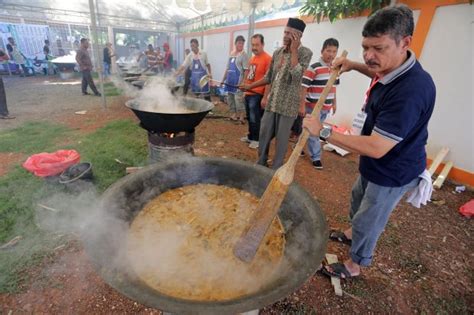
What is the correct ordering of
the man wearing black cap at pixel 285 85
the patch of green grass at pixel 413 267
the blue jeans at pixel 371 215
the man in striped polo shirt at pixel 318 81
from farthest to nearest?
the man in striped polo shirt at pixel 318 81 < the man wearing black cap at pixel 285 85 < the patch of green grass at pixel 413 267 < the blue jeans at pixel 371 215

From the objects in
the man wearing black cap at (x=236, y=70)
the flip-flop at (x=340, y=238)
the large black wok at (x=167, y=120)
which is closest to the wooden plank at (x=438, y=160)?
the flip-flop at (x=340, y=238)

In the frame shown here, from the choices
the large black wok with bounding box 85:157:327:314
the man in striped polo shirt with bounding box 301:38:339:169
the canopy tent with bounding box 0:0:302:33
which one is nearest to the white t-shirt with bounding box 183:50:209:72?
the man in striped polo shirt with bounding box 301:38:339:169

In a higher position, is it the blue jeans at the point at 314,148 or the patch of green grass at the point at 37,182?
the blue jeans at the point at 314,148

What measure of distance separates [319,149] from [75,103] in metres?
8.73

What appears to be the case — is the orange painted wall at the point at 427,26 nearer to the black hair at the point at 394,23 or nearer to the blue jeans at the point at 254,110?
the blue jeans at the point at 254,110

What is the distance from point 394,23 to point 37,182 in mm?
4616

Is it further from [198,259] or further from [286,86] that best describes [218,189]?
[286,86]

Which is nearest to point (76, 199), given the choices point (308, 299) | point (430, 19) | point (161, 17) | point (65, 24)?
point (308, 299)

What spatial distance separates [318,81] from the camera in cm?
443

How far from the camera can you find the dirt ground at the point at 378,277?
7.09 ft

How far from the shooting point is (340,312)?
2.24m

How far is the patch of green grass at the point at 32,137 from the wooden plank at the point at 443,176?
739cm

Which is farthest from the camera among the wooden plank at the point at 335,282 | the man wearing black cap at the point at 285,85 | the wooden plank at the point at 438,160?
the wooden plank at the point at 438,160

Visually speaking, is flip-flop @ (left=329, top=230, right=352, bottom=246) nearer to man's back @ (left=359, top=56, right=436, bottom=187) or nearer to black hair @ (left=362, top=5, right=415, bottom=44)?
man's back @ (left=359, top=56, right=436, bottom=187)
